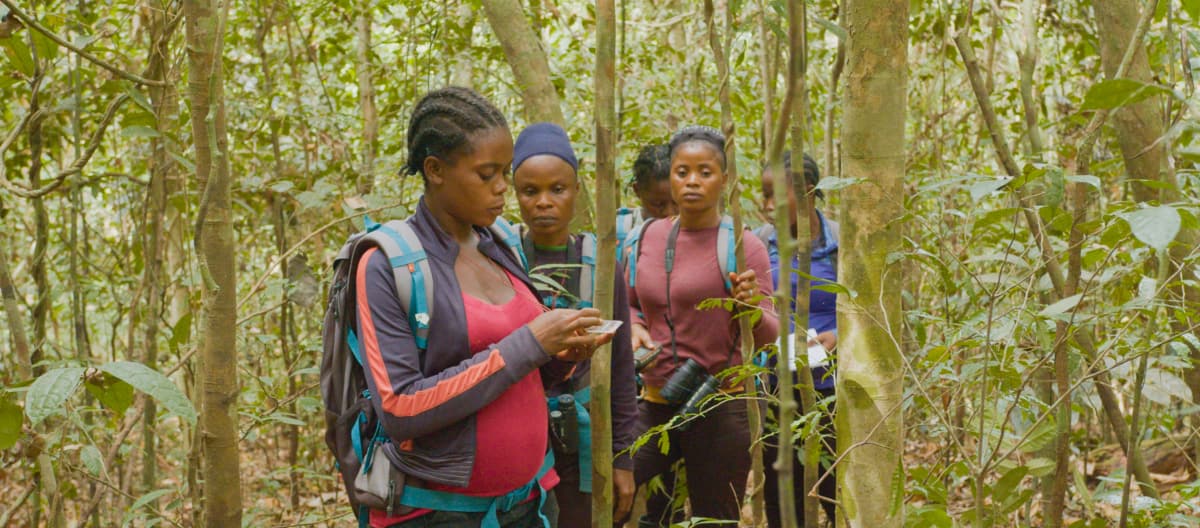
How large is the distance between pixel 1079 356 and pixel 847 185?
87 cm

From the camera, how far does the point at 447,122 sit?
222cm

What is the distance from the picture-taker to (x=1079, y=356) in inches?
86.0

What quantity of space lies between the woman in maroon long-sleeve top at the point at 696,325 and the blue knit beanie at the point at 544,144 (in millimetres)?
672

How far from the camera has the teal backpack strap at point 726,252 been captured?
3438mm

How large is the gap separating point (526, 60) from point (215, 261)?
156 centimetres

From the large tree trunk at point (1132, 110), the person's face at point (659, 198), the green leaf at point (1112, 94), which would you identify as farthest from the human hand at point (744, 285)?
the green leaf at point (1112, 94)

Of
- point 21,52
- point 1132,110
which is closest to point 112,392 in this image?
point 21,52

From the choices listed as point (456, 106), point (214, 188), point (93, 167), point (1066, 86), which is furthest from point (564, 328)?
point (1066, 86)

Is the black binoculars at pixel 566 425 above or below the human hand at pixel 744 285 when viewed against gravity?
below

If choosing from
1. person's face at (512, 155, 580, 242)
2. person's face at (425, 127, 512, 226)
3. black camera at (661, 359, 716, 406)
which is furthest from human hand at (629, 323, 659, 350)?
person's face at (425, 127, 512, 226)

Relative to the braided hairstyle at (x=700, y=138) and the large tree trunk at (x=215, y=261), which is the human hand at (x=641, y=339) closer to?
the braided hairstyle at (x=700, y=138)

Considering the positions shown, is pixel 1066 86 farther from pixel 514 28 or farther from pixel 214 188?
pixel 214 188

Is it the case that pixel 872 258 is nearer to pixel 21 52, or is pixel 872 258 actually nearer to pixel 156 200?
pixel 21 52

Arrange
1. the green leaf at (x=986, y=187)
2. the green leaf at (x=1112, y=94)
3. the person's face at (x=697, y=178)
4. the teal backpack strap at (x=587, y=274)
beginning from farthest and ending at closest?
the person's face at (x=697, y=178) → the teal backpack strap at (x=587, y=274) → the green leaf at (x=986, y=187) → the green leaf at (x=1112, y=94)
